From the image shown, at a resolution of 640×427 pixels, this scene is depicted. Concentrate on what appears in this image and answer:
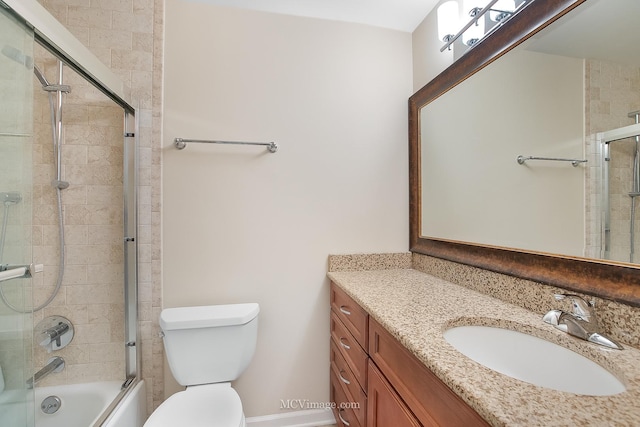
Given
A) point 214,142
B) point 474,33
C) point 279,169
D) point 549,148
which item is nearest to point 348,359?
point 279,169

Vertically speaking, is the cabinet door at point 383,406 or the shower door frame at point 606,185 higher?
the shower door frame at point 606,185

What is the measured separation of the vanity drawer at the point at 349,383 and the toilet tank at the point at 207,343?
0.48 metres

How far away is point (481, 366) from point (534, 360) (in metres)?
0.32

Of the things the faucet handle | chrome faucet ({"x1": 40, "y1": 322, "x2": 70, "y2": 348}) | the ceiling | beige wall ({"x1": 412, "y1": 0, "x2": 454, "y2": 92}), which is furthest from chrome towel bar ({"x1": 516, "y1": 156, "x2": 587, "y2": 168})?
chrome faucet ({"x1": 40, "y1": 322, "x2": 70, "y2": 348})

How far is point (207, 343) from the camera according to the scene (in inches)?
52.0

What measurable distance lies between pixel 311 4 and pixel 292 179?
0.98m

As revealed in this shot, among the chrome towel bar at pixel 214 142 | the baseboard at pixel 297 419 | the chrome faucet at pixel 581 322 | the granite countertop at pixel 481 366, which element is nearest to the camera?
the granite countertop at pixel 481 366

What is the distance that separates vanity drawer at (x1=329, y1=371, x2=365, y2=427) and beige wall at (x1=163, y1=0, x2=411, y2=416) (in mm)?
90

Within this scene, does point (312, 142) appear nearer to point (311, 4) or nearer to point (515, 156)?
point (311, 4)

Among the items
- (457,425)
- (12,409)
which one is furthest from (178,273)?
(457,425)

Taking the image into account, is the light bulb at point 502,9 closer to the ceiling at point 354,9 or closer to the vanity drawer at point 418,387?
the ceiling at point 354,9

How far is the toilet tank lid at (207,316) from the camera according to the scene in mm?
1286

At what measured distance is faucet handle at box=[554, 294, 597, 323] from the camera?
760mm

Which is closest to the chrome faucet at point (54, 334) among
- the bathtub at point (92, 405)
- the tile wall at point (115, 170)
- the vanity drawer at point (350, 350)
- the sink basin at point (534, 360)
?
the tile wall at point (115, 170)
